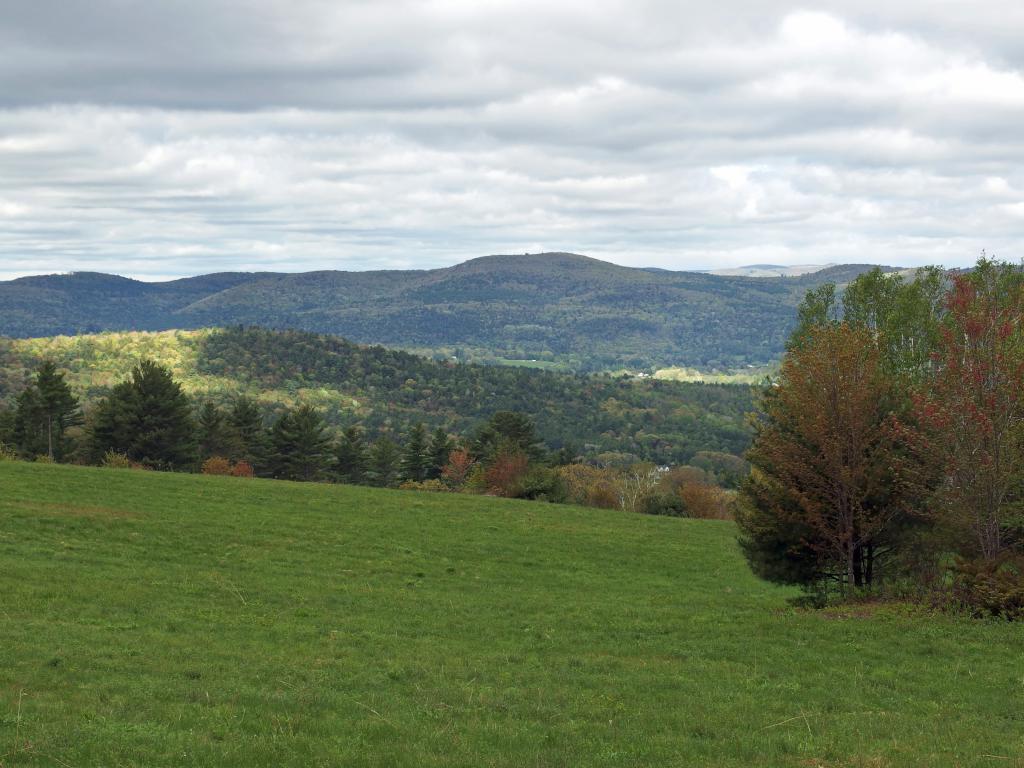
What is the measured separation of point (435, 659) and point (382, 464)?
83296 mm

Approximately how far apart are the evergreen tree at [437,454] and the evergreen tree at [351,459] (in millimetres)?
7201

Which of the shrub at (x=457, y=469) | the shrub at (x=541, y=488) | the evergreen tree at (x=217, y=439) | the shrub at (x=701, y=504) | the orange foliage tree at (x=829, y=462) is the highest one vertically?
the orange foliage tree at (x=829, y=462)

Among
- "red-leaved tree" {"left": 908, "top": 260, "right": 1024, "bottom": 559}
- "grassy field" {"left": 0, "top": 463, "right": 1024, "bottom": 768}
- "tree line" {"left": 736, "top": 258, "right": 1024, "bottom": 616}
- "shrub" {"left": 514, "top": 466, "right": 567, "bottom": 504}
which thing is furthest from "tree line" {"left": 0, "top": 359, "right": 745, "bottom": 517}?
"red-leaved tree" {"left": 908, "top": 260, "right": 1024, "bottom": 559}

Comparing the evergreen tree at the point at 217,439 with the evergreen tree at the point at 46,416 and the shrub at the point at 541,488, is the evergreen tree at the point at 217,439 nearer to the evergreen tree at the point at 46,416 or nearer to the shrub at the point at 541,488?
the evergreen tree at the point at 46,416

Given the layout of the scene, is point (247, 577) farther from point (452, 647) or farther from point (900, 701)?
point (900, 701)

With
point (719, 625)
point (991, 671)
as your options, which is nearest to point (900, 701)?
point (991, 671)

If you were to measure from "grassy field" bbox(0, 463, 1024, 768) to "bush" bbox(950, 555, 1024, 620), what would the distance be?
129 centimetres

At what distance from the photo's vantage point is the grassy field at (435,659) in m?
13.1

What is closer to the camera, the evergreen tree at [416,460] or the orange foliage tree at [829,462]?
the orange foliage tree at [829,462]

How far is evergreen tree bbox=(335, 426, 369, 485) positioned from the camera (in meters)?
97.6

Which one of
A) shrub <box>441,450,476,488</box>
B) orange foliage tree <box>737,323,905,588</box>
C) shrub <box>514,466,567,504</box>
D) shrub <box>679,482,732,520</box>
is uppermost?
orange foliage tree <box>737,323,905,588</box>

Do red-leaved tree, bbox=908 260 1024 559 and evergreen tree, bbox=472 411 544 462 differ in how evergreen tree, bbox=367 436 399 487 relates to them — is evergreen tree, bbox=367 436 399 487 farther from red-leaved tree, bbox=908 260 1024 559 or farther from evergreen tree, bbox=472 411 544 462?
red-leaved tree, bbox=908 260 1024 559

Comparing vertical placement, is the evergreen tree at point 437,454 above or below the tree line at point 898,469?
below

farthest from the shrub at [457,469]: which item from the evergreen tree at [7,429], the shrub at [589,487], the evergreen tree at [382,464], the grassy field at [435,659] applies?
the grassy field at [435,659]
